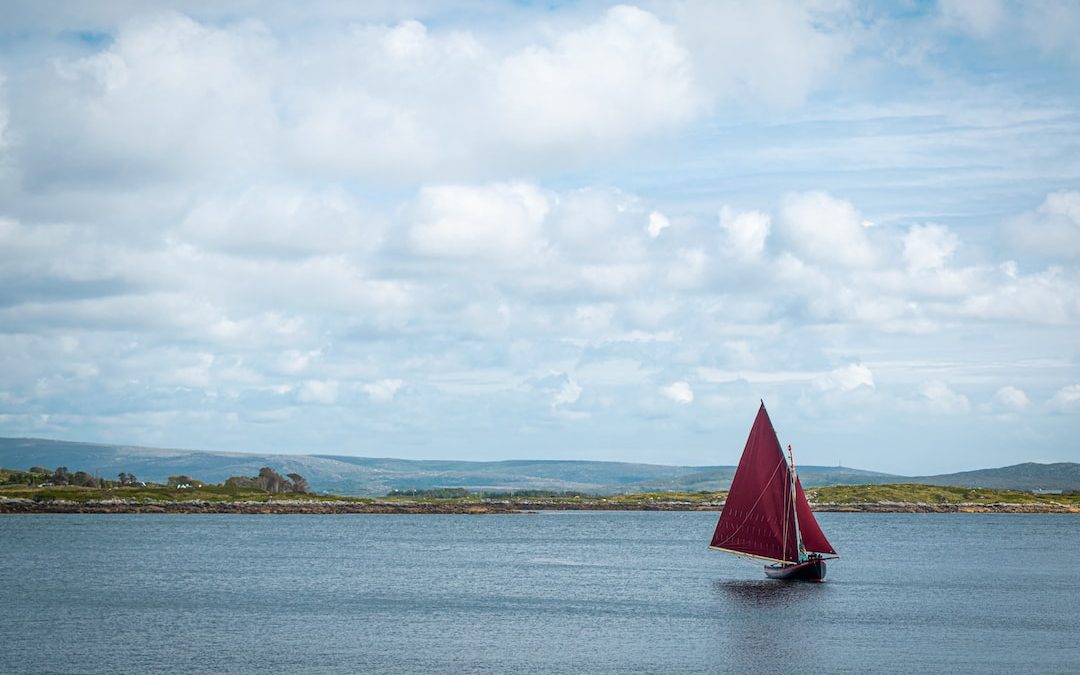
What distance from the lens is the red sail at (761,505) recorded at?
85.1 m

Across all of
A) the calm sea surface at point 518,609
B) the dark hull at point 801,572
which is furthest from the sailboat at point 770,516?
the calm sea surface at point 518,609

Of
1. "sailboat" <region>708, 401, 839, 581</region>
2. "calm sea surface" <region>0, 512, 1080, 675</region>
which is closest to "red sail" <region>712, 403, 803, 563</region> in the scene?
"sailboat" <region>708, 401, 839, 581</region>

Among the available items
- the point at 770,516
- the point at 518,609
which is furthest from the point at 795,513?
the point at 518,609

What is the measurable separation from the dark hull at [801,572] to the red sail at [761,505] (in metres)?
0.80

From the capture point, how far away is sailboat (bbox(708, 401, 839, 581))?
8512 centimetres

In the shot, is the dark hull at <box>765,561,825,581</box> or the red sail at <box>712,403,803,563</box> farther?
the dark hull at <box>765,561,825,581</box>

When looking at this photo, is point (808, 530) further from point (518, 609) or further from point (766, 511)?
point (518, 609)

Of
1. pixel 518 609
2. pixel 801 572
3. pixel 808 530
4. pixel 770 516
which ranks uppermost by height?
pixel 770 516

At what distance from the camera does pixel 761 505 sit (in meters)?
86.8

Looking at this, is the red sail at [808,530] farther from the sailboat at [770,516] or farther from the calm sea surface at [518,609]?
the calm sea surface at [518,609]

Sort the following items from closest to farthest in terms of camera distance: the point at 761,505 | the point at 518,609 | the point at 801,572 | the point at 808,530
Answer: the point at 518,609 → the point at 761,505 → the point at 808,530 → the point at 801,572

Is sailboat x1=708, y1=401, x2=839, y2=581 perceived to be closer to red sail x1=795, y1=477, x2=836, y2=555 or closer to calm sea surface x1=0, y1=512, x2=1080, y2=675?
red sail x1=795, y1=477, x2=836, y2=555

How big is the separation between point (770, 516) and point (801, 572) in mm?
6425

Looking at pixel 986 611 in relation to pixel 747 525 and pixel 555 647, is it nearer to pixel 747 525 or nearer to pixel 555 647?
pixel 747 525
